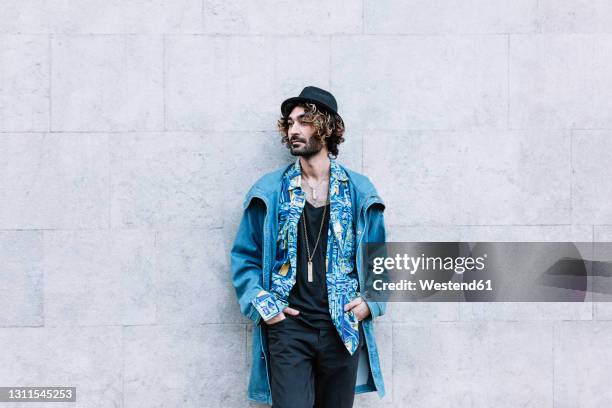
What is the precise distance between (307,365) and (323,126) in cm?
166

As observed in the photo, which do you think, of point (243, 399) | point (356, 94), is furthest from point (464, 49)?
point (243, 399)

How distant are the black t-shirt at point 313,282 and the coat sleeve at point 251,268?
0.18 m

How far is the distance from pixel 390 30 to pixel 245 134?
1453 millimetres

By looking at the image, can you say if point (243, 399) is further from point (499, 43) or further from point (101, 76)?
point (499, 43)

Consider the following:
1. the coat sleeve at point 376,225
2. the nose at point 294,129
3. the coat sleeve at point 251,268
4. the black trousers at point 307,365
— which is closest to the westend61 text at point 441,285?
the coat sleeve at point 376,225

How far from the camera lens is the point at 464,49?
185 inches

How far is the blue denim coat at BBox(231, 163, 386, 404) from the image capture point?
404cm

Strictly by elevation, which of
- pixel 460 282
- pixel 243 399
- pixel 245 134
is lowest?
pixel 243 399

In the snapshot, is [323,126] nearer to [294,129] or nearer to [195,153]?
[294,129]

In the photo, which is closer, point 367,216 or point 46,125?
point 367,216

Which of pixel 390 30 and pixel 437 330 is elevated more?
pixel 390 30

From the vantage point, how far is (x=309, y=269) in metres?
3.91

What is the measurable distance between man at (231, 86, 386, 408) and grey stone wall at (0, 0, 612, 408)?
19.8 inches

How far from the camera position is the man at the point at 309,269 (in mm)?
3857
